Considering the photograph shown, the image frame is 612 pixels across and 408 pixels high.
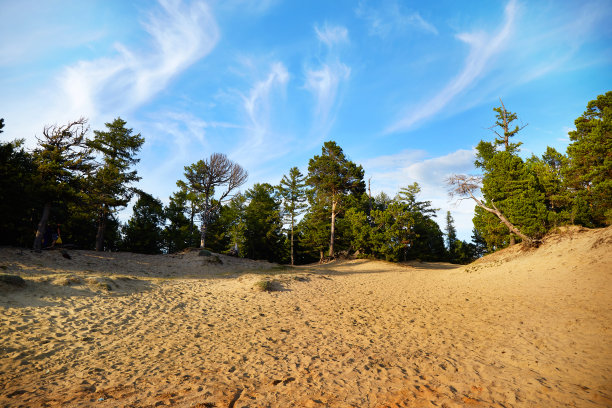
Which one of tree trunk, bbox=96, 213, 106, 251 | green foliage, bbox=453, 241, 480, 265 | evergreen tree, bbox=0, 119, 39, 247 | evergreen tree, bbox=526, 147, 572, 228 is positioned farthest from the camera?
green foliage, bbox=453, 241, 480, 265

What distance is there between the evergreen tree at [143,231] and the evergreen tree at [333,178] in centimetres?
2146

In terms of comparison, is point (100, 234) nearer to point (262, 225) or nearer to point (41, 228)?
point (41, 228)

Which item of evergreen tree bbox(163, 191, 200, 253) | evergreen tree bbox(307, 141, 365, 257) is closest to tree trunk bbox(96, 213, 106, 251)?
evergreen tree bbox(163, 191, 200, 253)

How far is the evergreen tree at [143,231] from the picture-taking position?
33562 millimetres

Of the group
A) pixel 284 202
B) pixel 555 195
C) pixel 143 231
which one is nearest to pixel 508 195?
pixel 555 195

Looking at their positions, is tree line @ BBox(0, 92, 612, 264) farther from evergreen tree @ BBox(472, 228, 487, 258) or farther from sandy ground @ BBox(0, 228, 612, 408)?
evergreen tree @ BBox(472, 228, 487, 258)

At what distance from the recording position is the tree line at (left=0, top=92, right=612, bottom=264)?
16.5 meters

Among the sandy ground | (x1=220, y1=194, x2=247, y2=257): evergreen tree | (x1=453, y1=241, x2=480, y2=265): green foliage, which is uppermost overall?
(x1=220, y1=194, x2=247, y2=257): evergreen tree

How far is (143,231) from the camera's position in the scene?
34.1m

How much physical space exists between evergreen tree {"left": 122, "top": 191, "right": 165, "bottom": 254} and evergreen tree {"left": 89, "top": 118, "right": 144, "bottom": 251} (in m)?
9.85

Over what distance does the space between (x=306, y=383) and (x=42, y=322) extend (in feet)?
23.2

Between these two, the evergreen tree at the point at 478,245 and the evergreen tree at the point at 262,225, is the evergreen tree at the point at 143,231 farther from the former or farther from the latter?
the evergreen tree at the point at 478,245

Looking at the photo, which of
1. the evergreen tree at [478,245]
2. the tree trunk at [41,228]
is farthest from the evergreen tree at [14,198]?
the evergreen tree at [478,245]

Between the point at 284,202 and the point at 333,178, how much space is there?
→ 916 cm
